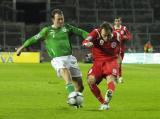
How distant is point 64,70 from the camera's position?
506 inches

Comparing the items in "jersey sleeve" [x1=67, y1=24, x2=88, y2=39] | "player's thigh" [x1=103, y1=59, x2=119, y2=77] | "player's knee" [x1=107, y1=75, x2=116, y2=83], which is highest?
"jersey sleeve" [x1=67, y1=24, x2=88, y2=39]

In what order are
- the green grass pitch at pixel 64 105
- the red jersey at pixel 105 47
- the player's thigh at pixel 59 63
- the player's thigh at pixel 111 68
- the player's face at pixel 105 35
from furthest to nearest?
the player's thigh at pixel 59 63 < the red jersey at pixel 105 47 < the player's thigh at pixel 111 68 < the player's face at pixel 105 35 < the green grass pitch at pixel 64 105

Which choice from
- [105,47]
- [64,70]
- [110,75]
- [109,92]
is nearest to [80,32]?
[105,47]

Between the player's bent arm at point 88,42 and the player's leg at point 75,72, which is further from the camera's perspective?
the player's leg at point 75,72

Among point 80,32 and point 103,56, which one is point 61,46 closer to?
point 80,32

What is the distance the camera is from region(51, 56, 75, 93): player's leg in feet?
41.7

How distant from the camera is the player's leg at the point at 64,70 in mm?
12711

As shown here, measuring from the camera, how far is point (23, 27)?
2370 inches

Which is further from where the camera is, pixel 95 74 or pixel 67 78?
pixel 95 74

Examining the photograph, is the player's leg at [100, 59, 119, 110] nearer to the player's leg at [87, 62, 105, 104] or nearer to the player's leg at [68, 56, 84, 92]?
the player's leg at [87, 62, 105, 104]

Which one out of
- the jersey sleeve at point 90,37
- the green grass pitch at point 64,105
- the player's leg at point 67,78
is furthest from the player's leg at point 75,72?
the jersey sleeve at point 90,37

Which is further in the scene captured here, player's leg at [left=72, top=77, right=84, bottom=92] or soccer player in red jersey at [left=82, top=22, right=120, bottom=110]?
player's leg at [left=72, top=77, right=84, bottom=92]

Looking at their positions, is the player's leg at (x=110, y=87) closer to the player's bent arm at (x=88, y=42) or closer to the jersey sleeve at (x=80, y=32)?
the player's bent arm at (x=88, y=42)

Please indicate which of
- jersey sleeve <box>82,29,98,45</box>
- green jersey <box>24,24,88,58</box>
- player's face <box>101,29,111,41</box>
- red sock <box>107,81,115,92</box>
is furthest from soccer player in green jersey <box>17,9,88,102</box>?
red sock <box>107,81,115,92</box>
